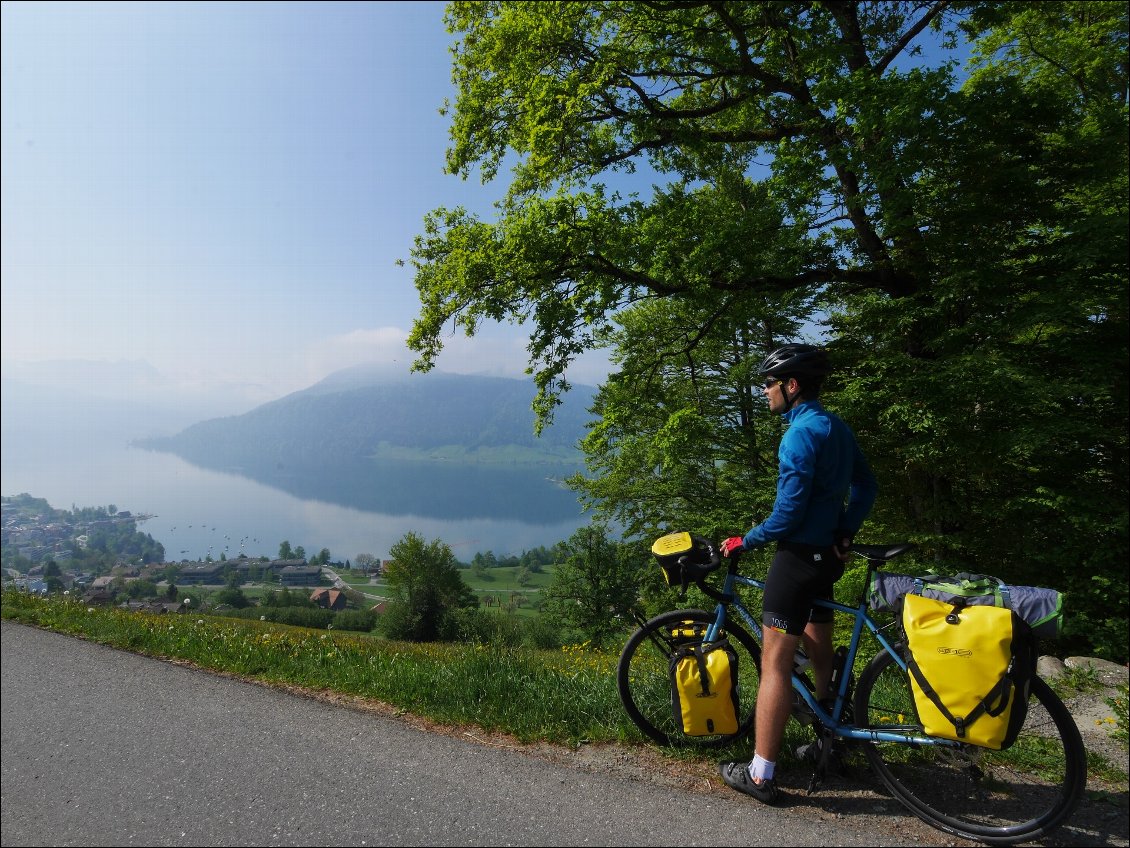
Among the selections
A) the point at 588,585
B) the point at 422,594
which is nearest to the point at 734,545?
the point at 588,585

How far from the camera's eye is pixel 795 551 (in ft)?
9.77

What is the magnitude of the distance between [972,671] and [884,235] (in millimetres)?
7112

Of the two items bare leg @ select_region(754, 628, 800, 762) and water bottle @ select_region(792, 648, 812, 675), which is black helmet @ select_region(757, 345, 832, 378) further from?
water bottle @ select_region(792, 648, 812, 675)

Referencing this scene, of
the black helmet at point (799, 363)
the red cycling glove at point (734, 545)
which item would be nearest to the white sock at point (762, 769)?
the red cycling glove at point (734, 545)

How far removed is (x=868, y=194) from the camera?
25.7 ft

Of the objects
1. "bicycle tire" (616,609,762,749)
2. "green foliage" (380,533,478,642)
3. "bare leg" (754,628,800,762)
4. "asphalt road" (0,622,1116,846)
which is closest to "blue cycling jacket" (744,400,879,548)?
"bare leg" (754,628,800,762)

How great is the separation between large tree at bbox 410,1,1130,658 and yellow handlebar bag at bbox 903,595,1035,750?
5.86m

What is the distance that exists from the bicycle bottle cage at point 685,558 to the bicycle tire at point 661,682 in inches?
9.0

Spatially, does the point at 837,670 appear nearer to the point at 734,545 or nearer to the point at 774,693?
the point at 774,693

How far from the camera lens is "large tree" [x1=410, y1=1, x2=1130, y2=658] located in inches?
289

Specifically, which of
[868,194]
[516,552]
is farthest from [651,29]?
[516,552]

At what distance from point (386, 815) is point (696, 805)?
152 centimetres

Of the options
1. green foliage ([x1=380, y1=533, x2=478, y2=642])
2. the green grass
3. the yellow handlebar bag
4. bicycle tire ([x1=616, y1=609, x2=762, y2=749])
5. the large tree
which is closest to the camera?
the yellow handlebar bag

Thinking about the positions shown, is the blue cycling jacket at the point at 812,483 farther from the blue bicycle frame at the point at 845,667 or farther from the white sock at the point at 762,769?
the white sock at the point at 762,769
